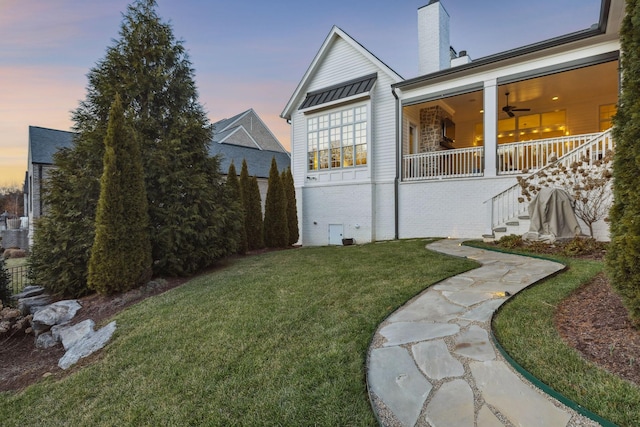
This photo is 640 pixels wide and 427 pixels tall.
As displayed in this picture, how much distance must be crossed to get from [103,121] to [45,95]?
22.4ft

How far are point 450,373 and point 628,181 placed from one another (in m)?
1.94

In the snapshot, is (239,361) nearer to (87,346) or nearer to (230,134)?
(87,346)

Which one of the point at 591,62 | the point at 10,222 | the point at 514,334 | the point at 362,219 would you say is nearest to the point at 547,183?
the point at 591,62

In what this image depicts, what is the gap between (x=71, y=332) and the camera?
427 centimetres

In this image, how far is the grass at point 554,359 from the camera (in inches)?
67.8

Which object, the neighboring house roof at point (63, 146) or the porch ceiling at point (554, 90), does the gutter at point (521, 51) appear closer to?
the porch ceiling at point (554, 90)

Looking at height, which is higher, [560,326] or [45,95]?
[45,95]

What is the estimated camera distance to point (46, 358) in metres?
3.96

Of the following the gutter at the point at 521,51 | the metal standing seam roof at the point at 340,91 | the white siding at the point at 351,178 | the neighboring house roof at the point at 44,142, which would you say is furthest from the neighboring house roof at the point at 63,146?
the gutter at the point at 521,51

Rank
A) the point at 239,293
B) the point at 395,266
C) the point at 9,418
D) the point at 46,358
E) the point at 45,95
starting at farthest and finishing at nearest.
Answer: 1. the point at 45,95
2. the point at 395,266
3. the point at 239,293
4. the point at 46,358
5. the point at 9,418

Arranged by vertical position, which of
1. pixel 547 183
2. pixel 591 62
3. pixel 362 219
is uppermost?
pixel 591 62

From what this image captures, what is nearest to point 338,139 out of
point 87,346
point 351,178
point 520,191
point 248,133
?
point 351,178

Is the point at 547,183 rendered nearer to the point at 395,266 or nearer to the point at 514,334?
the point at 395,266

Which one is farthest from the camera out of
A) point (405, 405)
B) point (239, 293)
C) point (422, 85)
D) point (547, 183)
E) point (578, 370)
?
point (422, 85)
